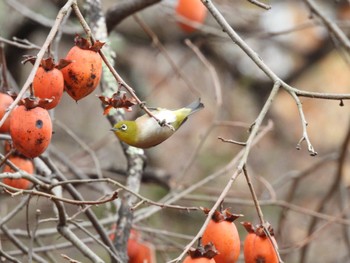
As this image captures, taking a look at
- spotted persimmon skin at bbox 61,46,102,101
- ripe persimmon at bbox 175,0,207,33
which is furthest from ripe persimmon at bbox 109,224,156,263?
ripe persimmon at bbox 175,0,207,33

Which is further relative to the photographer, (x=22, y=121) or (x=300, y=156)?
(x=300, y=156)

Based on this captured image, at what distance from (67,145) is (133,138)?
2.77 m

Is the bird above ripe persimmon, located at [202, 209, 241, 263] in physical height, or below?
above

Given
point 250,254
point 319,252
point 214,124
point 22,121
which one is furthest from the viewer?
point 319,252

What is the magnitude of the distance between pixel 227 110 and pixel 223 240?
8.56 ft

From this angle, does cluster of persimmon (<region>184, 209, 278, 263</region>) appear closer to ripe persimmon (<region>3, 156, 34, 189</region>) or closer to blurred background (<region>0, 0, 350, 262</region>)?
ripe persimmon (<region>3, 156, 34, 189</region>)

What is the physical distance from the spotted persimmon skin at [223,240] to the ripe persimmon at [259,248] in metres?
0.02

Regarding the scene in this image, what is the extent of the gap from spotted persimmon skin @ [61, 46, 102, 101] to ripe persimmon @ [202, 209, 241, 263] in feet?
0.90

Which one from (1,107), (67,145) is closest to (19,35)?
(67,145)

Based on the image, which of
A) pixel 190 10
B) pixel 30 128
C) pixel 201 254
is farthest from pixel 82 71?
pixel 190 10

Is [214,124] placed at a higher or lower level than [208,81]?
lower

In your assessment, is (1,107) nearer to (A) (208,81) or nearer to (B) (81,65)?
(B) (81,65)

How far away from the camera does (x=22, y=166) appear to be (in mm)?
1584

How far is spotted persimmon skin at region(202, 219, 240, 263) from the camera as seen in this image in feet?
4.09
